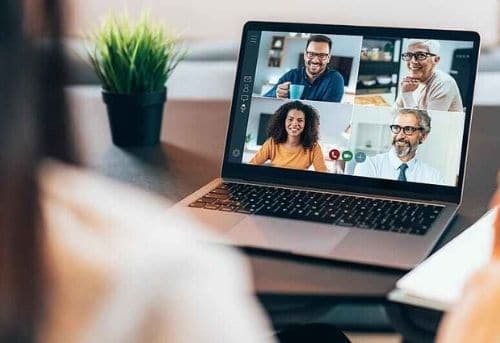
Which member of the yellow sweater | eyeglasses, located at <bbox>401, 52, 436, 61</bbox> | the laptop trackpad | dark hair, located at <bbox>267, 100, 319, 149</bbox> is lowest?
the laptop trackpad

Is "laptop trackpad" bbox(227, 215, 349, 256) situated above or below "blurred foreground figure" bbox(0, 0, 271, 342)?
below

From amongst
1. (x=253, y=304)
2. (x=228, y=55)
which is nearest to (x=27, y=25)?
(x=253, y=304)

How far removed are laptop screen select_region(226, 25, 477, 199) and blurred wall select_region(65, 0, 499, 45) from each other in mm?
632

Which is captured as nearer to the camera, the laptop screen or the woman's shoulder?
the woman's shoulder

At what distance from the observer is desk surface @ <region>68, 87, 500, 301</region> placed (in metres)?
0.83

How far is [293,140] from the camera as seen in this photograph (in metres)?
1.13

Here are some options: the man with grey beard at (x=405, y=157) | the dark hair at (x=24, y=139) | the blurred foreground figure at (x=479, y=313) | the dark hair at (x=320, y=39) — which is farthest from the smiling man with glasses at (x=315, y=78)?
the dark hair at (x=24, y=139)

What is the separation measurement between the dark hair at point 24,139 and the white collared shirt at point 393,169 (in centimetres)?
61

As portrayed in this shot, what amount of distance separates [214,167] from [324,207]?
27 centimetres

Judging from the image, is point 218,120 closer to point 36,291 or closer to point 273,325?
point 273,325

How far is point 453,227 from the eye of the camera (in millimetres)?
966

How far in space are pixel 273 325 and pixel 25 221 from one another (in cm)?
35

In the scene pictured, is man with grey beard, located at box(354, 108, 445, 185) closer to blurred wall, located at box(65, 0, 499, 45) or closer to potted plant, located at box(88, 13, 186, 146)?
potted plant, located at box(88, 13, 186, 146)

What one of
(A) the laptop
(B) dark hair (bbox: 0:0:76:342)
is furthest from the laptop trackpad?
(B) dark hair (bbox: 0:0:76:342)
